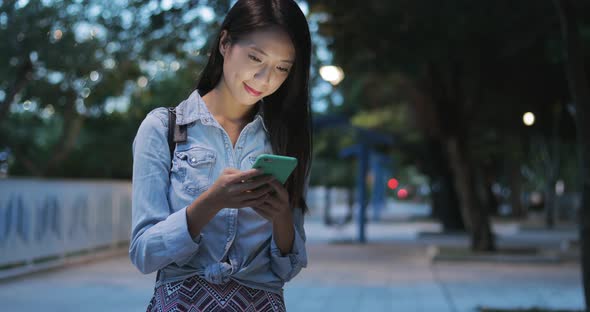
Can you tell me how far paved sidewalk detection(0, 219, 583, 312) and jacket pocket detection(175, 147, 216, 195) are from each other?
27.4 feet

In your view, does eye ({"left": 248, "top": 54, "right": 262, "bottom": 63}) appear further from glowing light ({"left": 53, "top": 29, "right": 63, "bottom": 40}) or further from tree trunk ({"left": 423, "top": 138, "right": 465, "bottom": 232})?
tree trunk ({"left": 423, "top": 138, "right": 465, "bottom": 232})

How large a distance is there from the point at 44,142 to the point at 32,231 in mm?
13919

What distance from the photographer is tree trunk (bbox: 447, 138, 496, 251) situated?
19359 mm

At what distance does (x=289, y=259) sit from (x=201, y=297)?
9.8 inches

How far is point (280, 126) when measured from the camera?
235 centimetres

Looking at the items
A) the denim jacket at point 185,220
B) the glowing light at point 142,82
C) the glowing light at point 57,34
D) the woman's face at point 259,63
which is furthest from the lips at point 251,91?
the glowing light at point 142,82

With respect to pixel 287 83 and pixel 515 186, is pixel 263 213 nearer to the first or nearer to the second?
pixel 287 83

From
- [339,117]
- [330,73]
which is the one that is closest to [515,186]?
[339,117]

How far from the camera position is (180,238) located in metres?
2.02

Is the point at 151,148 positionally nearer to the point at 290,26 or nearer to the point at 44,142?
the point at 290,26

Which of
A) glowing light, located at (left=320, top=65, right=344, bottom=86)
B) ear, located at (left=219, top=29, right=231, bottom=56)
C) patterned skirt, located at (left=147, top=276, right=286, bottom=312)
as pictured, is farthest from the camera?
glowing light, located at (left=320, top=65, right=344, bottom=86)

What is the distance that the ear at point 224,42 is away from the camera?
2.31m

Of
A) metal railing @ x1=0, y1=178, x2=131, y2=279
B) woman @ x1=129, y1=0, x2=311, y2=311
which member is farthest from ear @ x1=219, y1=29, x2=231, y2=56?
metal railing @ x1=0, y1=178, x2=131, y2=279

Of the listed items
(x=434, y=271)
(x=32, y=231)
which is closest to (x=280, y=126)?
(x=32, y=231)
